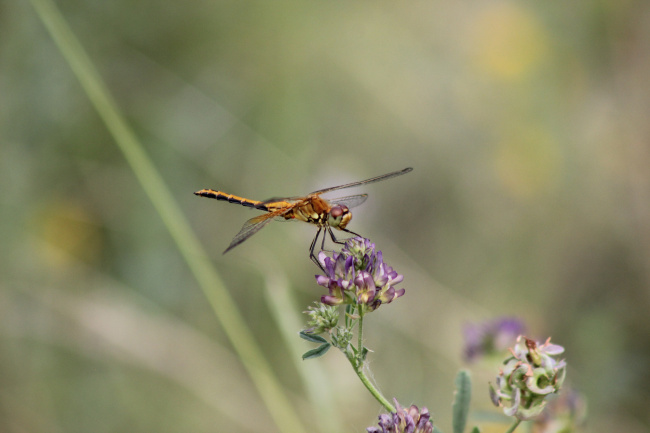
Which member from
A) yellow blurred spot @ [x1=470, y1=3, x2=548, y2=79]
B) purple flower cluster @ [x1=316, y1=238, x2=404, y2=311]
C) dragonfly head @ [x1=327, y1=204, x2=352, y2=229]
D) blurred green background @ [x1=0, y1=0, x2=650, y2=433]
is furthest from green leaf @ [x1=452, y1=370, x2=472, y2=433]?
yellow blurred spot @ [x1=470, y1=3, x2=548, y2=79]

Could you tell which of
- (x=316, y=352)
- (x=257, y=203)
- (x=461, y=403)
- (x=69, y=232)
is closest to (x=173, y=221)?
(x=257, y=203)

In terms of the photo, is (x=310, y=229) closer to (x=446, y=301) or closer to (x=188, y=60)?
(x=446, y=301)

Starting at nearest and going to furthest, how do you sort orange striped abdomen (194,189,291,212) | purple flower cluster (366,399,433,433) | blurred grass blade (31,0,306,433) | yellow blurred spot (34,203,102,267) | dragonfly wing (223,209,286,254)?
purple flower cluster (366,399,433,433) → dragonfly wing (223,209,286,254) → orange striped abdomen (194,189,291,212) → blurred grass blade (31,0,306,433) → yellow blurred spot (34,203,102,267)

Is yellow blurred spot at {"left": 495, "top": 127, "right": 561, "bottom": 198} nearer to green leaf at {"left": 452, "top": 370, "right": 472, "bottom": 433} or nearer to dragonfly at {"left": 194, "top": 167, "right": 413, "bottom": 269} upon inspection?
dragonfly at {"left": 194, "top": 167, "right": 413, "bottom": 269}

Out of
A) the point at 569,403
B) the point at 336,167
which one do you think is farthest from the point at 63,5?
the point at 569,403

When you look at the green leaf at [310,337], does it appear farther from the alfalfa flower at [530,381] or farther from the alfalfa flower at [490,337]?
the alfalfa flower at [490,337]

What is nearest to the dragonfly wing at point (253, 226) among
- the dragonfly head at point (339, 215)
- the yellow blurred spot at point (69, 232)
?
the dragonfly head at point (339, 215)

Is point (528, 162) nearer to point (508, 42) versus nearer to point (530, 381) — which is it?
point (508, 42)
